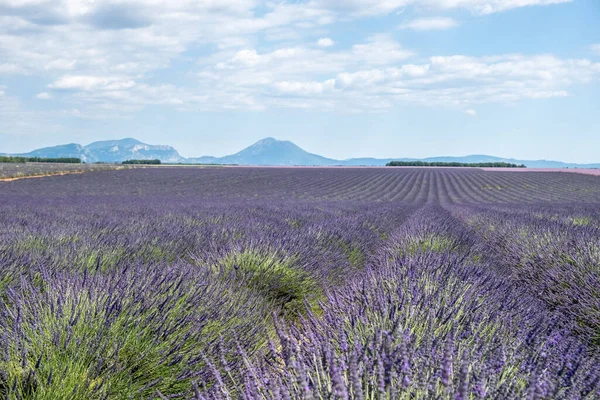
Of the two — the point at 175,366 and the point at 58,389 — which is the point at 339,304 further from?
the point at 58,389

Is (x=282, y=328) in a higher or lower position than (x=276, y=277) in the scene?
higher

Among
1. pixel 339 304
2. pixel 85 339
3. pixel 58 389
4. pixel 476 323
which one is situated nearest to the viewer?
pixel 58 389

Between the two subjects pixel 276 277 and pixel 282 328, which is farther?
pixel 276 277

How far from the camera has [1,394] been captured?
6.74 ft

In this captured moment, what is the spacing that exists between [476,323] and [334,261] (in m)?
2.97

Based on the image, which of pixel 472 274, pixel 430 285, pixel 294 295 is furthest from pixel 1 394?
pixel 472 274

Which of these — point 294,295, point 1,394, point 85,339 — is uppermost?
point 85,339

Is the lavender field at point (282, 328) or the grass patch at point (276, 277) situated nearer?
the lavender field at point (282, 328)

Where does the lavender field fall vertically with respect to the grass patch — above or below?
above

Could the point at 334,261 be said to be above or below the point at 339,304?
below

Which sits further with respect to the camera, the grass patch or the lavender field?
the grass patch

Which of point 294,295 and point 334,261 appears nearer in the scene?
point 294,295

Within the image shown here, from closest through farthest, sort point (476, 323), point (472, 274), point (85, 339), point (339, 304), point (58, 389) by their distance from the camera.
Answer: point (58, 389) → point (85, 339) → point (476, 323) → point (339, 304) → point (472, 274)

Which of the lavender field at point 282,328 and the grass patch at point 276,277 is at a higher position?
the lavender field at point 282,328
